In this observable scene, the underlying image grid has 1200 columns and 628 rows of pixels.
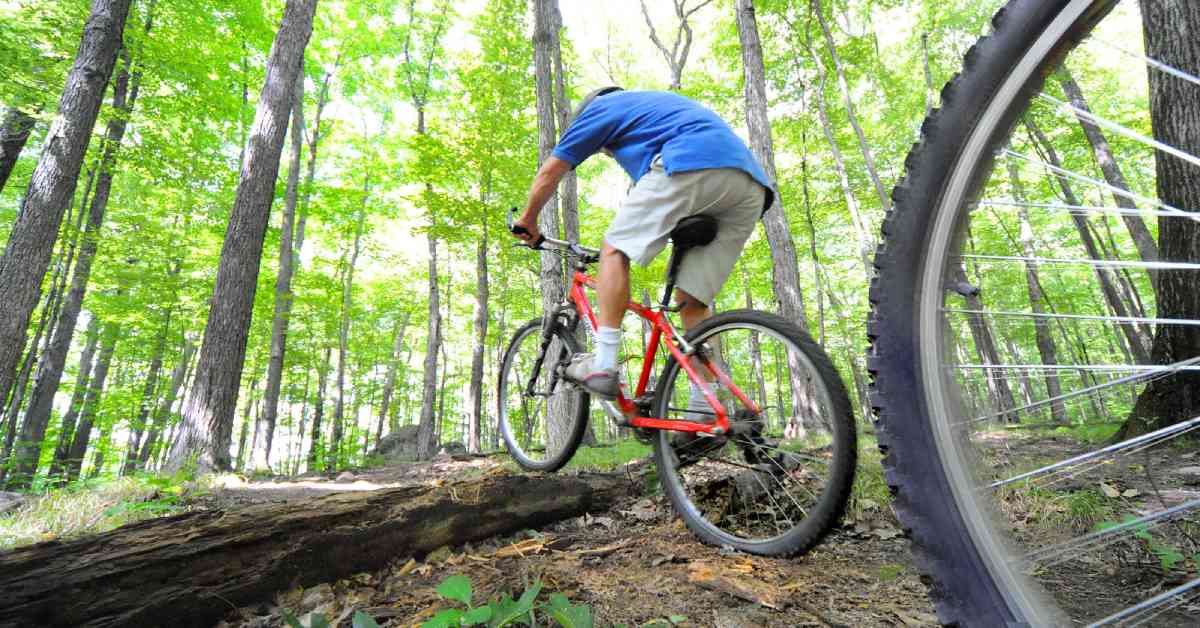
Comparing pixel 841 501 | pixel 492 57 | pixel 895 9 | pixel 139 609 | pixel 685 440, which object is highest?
pixel 895 9

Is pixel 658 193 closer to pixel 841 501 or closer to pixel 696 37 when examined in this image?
pixel 841 501

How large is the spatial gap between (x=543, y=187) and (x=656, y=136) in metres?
0.58

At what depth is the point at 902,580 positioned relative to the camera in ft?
4.60

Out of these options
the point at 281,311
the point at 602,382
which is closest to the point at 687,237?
the point at 602,382

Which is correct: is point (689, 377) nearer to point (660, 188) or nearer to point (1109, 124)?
point (660, 188)

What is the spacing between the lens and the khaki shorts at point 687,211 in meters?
1.94

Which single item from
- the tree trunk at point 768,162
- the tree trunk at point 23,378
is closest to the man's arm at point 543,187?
the tree trunk at point 768,162

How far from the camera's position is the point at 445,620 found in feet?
3.14

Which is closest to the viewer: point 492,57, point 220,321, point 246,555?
point 246,555

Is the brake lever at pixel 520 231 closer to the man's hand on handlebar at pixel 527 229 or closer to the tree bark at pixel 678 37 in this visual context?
the man's hand on handlebar at pixel 527 229

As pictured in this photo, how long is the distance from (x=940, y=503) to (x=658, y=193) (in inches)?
55.3

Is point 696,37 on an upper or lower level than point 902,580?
upper

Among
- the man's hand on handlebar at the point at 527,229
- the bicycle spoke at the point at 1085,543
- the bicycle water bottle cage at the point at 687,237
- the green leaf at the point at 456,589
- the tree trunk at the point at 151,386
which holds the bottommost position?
the green leaf at the point at 456,589

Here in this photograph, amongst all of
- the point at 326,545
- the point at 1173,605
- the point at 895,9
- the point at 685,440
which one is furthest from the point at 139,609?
the point at 895,9
